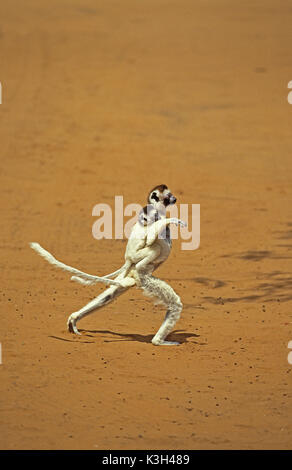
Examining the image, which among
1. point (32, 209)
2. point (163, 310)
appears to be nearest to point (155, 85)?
point (32, 209)

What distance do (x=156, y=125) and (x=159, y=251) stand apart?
10469 mm

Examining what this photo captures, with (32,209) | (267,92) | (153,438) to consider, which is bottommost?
(153,438)

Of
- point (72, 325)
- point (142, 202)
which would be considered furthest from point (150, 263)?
point (142, 202)

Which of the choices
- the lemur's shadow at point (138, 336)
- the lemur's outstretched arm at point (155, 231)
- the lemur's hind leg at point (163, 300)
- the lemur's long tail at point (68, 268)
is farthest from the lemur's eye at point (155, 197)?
the lemur's shadow at point (138, 336)

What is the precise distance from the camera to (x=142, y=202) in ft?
51.8

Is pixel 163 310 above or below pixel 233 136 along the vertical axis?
below

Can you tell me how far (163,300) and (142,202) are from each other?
6588mm

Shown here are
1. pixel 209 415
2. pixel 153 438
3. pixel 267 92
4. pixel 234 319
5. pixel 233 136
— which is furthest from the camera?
pixel 267 92

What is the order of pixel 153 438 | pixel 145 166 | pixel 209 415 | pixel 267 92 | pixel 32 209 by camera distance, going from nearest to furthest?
pixel 153 438, pixel 209 415, pixel 32 209, pixel 145 166, pixel 267 92

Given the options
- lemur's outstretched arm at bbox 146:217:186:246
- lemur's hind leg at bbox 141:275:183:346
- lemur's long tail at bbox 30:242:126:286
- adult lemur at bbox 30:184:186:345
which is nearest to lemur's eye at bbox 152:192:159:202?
adult lemur at bbox 30:184:186:345

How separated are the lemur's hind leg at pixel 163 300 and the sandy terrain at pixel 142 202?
19 cm

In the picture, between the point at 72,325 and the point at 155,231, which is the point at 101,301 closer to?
the point at 72,325

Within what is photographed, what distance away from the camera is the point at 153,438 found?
7.38 m

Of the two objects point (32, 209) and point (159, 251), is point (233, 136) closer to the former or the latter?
point (32, 209)
